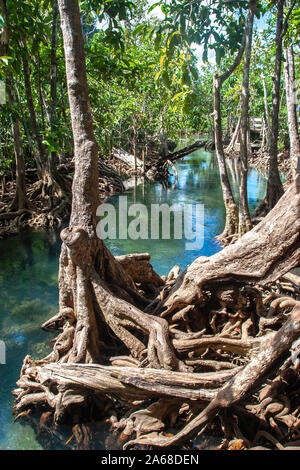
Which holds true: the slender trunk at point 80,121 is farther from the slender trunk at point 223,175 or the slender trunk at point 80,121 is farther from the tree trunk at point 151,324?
the slender trunk at point 223,175

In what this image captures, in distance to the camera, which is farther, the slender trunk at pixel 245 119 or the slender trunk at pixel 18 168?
the slender trunk at pixel 18 168

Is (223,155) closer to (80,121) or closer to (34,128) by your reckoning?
(80,121)

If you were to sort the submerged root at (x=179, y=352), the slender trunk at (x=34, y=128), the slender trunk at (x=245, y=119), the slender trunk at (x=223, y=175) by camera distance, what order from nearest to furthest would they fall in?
the submerged root at (x=179, y=352), the slender trunk at (x=245, y=119), the slender trunk at (x=223, y=175), the slender trunk at (x=34, y=128)

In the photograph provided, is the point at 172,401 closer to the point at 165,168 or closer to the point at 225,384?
the point at 225,384

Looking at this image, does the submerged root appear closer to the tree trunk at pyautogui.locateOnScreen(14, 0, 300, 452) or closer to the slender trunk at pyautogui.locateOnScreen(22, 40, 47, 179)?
the tree trunk at pyautogui.locateOnScreen(14, 0, 300, 452)

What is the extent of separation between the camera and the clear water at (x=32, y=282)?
427 centimetres

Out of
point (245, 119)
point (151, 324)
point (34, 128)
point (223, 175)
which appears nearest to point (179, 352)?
point (151, 324)

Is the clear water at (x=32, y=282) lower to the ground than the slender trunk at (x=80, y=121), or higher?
lower

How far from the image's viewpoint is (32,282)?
7832 millimetres

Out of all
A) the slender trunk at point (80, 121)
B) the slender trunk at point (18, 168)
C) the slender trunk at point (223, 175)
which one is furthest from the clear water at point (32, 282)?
the slender trunk at point (80, 121)

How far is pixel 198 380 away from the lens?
3.33 metres

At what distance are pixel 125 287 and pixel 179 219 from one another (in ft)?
28.1

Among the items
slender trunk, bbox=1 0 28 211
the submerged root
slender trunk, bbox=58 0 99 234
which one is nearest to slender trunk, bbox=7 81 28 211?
slender trunk, bbox=1 0 28 211
